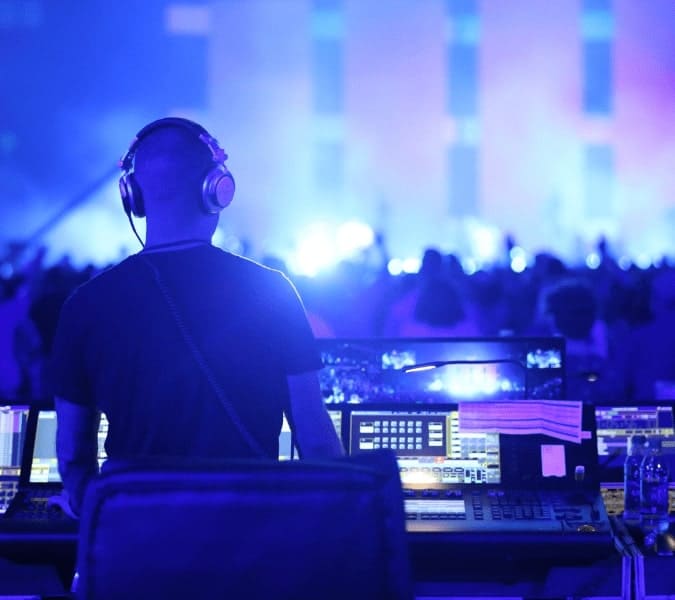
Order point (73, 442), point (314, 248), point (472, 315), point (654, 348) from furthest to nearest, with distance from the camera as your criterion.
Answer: point (314, 248) → point (472, 315) → point (654, 348) → point (73, 442)

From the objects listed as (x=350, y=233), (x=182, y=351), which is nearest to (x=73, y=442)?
(x=182, y=351)

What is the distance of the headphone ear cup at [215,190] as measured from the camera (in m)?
1.51

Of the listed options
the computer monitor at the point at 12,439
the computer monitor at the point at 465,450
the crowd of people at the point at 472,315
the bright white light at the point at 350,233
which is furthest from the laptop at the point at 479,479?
the bright white light at the point at 350,233

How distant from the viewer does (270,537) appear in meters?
0.86

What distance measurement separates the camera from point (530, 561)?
82.2 inches

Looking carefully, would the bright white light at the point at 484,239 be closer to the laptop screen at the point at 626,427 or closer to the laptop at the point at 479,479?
the laptop screen at the point at 626,427

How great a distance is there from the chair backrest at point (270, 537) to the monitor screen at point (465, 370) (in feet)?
5.11

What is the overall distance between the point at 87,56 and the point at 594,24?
5750 millimetres

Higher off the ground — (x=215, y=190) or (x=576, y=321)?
(x=215, y=190)

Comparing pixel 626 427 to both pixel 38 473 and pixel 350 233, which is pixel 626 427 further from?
pixel 350 233

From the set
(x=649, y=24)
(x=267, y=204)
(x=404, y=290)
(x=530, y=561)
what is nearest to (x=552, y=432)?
(x=530, y=561)

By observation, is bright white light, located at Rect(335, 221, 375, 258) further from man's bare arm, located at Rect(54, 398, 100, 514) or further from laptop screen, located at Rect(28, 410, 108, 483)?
man's bare arm, located at Rect(54, 398, 100, 514)

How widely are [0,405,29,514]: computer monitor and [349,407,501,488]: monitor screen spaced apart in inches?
34.2

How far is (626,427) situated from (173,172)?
150 centimetres
